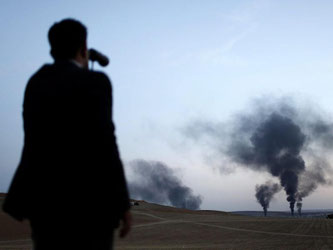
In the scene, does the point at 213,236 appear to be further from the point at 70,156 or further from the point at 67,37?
the point at 70,156


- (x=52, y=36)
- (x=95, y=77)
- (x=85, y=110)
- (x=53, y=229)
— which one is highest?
(x=52, y=36)

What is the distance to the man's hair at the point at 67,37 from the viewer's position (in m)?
2.87

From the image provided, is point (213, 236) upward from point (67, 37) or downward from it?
downward

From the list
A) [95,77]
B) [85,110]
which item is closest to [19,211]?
[85,110]

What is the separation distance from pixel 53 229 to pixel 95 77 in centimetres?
96

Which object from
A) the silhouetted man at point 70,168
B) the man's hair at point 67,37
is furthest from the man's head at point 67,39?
the silhouetted man at point 70,168

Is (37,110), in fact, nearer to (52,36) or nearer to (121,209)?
(52,36)

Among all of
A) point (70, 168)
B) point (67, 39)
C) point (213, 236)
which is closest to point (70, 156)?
point (70, 168)

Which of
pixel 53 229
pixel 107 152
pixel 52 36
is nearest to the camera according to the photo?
pixel 53 229

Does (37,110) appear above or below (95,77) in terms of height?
below

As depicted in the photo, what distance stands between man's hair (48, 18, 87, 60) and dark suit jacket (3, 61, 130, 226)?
21cm

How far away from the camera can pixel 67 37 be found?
287 cm

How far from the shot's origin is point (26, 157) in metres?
2.62

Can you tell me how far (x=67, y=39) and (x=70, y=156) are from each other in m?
0.86
